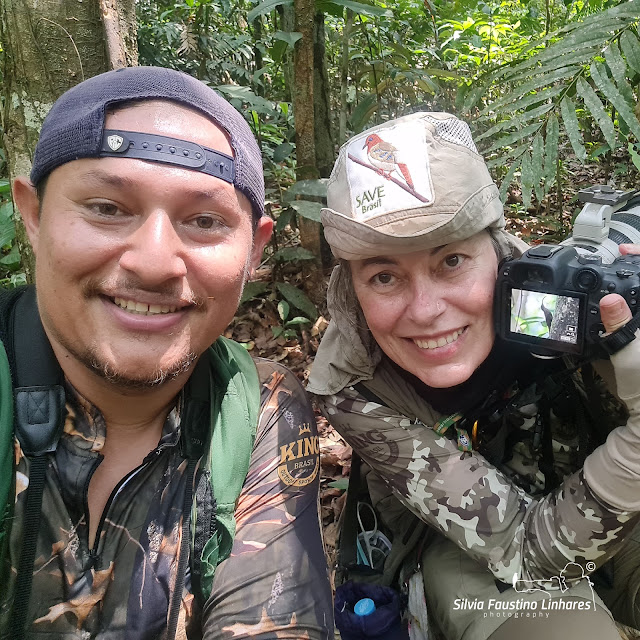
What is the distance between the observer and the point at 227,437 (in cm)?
163

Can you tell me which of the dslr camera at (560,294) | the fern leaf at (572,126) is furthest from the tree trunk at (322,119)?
the dslr camera at (560,294)

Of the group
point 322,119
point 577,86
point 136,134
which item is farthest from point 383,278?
point 322,119

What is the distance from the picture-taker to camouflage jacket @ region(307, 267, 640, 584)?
1.60m

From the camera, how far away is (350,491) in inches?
93.5

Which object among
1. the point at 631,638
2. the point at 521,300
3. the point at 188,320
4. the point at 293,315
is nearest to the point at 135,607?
the point at 188,320

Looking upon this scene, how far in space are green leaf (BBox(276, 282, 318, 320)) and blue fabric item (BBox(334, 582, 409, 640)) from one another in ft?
6.70

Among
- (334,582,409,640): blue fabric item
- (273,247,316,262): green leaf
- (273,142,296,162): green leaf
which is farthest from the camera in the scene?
(273,142,296,162): green leaf

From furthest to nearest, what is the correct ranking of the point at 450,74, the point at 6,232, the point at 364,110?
the point at 450,74 < the point at 364,110 < the point at 6,232

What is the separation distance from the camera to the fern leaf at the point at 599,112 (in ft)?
7.80

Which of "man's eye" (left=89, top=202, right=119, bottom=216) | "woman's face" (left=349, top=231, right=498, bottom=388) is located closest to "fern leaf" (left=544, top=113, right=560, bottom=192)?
"woman's face" (left=349, top=231, right=498, bottom=388)

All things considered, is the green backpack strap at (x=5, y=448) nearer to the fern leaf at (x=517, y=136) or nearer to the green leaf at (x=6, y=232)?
the green leaf at (x=6, y=232)

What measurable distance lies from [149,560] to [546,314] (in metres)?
1.30

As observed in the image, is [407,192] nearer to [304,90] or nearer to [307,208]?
[307,208]

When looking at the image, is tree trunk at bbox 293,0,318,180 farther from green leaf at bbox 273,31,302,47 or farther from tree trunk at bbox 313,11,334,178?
tree trunk at bbox 313,11,334,178
